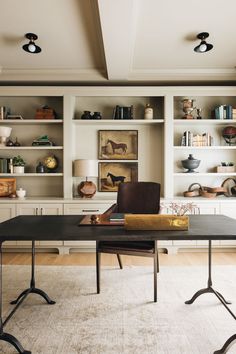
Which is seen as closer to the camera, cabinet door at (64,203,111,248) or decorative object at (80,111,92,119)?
cabinet door at (64,203,111,248)

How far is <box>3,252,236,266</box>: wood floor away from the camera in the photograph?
11.9 ft

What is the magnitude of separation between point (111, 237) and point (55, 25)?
7.72ft

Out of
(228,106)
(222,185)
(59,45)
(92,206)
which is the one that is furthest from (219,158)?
(59,45)

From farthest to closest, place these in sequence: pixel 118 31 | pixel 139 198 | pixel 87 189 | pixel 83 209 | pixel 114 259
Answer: pixel 87 189 < pixel 83 209 < pixel 114 259 < pixel 139 198 < pixel 118 31

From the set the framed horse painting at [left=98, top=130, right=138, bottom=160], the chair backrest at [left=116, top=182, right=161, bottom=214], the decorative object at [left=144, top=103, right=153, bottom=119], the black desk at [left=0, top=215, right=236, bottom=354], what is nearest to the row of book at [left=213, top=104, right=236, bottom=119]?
the decorative object at [left=144, top=103, right=153, bottom=119]

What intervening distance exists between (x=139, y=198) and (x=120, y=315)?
117cm

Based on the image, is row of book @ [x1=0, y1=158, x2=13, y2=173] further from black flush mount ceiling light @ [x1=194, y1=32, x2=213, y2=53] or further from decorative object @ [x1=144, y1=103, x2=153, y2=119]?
black flush mount ceiling light @ [x1=194, y1=32, x2=213, y2=53]

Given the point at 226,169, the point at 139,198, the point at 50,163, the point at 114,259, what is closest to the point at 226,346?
the point at 139,198

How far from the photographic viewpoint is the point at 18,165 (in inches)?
174

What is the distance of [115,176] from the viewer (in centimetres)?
465

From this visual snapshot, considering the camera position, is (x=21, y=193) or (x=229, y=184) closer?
(x=21, y=193)

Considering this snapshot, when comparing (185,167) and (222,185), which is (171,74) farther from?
(222,185)

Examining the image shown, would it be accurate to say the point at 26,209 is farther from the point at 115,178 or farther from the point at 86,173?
the point at 115,178

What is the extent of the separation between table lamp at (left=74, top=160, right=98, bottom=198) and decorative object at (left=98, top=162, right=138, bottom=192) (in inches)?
12.4
